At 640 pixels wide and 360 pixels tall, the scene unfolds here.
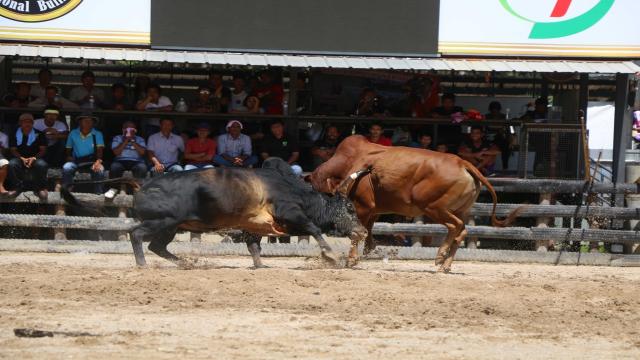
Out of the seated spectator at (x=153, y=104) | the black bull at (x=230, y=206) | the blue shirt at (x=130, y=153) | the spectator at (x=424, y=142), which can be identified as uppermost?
the seated spectator at (x=153, y=104)

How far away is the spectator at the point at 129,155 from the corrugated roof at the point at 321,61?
111 cm

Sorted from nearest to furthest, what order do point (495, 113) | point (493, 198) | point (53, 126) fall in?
point (493, 198) → point (53, 126) → point (495, 113)

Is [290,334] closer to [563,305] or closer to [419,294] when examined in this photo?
[419,294]

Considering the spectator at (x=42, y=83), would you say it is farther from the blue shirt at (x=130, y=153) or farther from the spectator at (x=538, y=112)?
the spectator at (x=538, y=112)

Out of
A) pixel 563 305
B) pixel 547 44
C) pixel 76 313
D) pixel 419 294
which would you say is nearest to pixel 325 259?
pixel 419 294

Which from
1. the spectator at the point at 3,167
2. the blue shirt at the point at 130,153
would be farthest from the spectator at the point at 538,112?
the spectator at the point at 3,167

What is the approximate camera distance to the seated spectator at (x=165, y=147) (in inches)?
555

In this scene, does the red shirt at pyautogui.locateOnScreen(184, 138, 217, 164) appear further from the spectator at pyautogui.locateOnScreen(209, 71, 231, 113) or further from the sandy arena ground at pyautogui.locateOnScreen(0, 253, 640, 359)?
the sandy arena ground at pyautogui.locateOnScreen(0, 253, 640, 359)

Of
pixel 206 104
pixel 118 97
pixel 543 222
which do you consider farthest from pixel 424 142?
pixel 118 97

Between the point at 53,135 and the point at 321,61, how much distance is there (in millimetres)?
3884

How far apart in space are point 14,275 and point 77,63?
611 cm

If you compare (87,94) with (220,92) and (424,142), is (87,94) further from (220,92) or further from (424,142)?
(424,142)

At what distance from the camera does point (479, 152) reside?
49.0 feet

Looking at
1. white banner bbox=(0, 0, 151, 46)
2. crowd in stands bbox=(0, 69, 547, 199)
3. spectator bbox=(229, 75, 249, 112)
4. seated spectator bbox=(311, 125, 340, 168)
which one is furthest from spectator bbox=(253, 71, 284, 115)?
white banner bbox=(0, 0, 151, 46)
